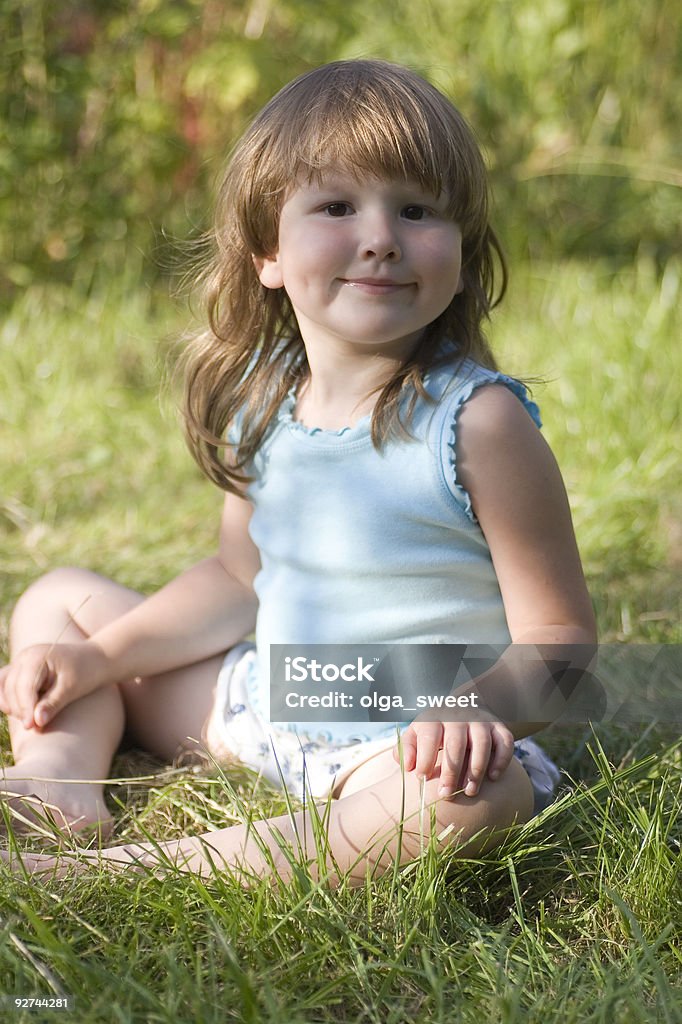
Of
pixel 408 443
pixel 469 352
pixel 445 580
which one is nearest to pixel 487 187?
pixel 469 352

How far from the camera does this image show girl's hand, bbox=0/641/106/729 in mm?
1752

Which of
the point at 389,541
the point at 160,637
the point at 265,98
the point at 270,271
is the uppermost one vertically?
the point at 265,98

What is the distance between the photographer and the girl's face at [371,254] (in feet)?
5.00

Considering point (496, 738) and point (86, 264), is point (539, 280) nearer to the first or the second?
point (86, 264)

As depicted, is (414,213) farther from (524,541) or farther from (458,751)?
(458,751)

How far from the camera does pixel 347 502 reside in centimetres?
165

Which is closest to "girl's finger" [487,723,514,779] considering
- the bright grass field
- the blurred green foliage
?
the bright grass field

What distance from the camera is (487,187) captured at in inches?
64.3

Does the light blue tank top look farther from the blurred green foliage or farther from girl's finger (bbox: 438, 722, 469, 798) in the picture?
the blurred green foliage

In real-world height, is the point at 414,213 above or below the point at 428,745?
above

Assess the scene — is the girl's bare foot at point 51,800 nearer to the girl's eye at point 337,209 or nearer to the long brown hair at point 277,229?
the long brown hair at point 277,229

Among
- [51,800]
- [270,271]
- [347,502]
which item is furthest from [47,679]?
[270,271]

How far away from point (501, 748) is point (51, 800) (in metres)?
0.64

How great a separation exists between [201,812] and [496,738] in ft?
1.75
